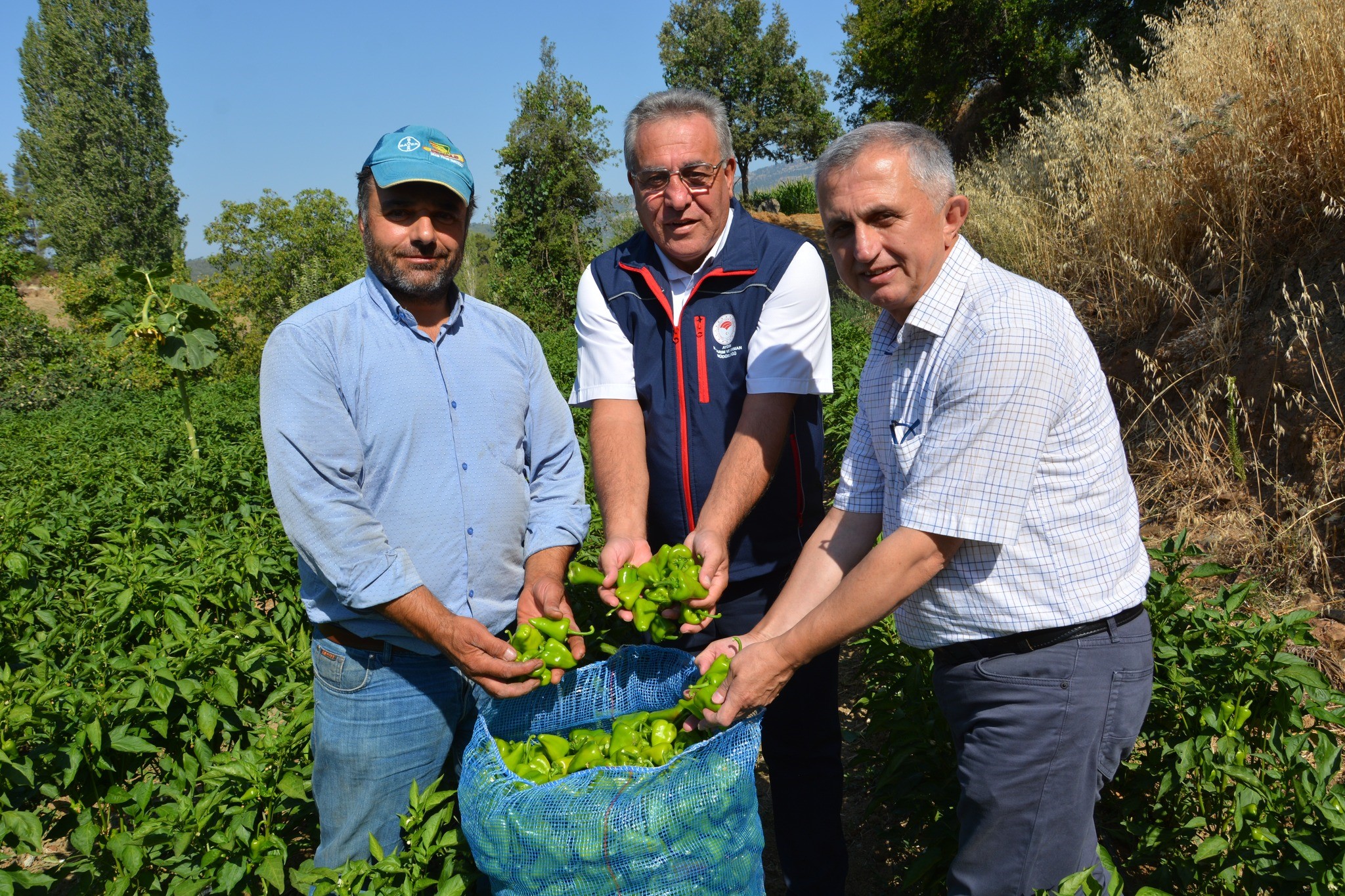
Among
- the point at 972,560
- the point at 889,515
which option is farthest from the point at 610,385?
the point at 972,560

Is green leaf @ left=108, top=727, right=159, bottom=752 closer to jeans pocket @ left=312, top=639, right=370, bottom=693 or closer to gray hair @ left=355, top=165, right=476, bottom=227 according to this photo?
jeans pocket @ left=312, top=639, right=370, bottom=693

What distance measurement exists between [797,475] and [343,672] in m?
1.46

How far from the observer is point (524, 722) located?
2.32 metres

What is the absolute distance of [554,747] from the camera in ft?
6.86

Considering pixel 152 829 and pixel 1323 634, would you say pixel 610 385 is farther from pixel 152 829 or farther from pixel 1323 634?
pixel 1323 634

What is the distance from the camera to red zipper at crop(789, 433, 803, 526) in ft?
9.14

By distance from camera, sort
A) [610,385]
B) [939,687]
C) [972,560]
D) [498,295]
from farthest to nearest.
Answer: [498,295], [610,385], [939,687], [972,560]

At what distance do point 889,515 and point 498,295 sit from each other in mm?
25960

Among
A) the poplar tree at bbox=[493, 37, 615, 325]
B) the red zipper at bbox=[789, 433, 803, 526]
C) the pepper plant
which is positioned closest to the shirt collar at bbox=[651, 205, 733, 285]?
the red zipper at bbox=[789, 433, 803, 526]

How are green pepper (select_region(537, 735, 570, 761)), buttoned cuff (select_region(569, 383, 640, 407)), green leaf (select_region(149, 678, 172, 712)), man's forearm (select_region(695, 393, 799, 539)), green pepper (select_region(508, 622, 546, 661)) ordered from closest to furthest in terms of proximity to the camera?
green pepper (select_region(537, 735, 570, 761)), green pepper (select_region(508, 622, 546, 661)), green leaf (select_region(149, 678, 172, 712)), man's forearm (select_region(695, 393, 799, 539)), buttoned cuff (select_region(569, 383, 640, 407))

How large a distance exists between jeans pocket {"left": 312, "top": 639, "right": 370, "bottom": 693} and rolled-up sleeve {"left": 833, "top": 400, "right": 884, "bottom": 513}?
52.8 inches

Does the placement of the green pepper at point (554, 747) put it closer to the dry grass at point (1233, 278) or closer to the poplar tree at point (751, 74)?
the dry grass at point (1233, 278)

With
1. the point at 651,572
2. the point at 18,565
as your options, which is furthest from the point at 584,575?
the point at 18,565

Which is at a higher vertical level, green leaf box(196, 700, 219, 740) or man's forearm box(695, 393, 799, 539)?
man's forearm box(695, 393, 799, 539)
